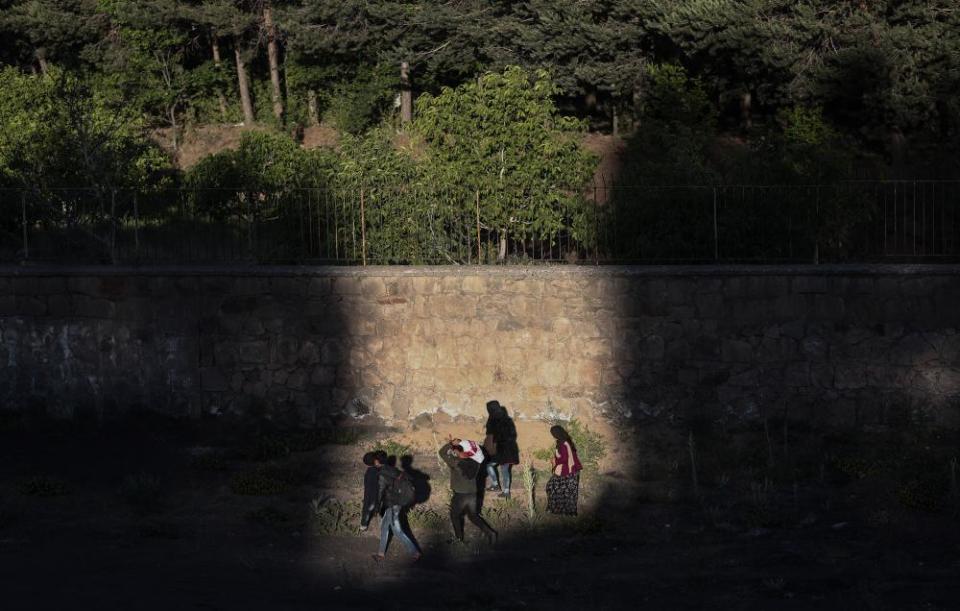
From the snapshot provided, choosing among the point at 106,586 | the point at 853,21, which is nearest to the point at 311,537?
the point at 106,586

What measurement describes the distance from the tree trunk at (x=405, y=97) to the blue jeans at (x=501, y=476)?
22.8 meters

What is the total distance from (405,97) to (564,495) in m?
25.4

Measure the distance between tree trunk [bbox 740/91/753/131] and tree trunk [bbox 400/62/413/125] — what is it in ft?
31.5

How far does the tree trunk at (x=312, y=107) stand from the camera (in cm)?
4303

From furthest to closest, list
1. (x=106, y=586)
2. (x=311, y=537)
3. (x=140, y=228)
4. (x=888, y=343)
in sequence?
1. (x=140, y=228)
2. (x=888, y=343)
3. (x=311, y=537)
4. (x=106, y=586)

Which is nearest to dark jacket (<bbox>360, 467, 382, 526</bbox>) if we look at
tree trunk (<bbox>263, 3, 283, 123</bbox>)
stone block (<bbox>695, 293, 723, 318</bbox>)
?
stone block (<bbox>695, 293, 723, 318</bbox>)

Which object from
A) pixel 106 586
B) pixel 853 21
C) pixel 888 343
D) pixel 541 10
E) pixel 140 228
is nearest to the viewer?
pixel 106 586

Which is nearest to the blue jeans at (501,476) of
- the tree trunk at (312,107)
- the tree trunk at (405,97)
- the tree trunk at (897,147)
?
the tree trunk at (897,147)

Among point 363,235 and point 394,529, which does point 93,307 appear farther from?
point 394,529

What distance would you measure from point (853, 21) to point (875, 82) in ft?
5.63

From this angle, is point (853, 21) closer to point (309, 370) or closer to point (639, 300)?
point (639, 300)

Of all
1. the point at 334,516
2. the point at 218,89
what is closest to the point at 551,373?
the point at 334,516

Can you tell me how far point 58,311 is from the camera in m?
17.6

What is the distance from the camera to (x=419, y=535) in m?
14.1
